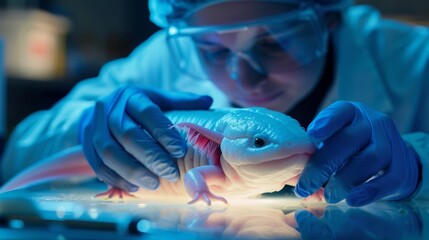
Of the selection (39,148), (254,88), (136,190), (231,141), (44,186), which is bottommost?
(39,148)

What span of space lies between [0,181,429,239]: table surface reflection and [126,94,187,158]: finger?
0.17 meters

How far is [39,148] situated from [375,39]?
5.25 feet

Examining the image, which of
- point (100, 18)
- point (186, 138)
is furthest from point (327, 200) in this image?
point (100, 18)

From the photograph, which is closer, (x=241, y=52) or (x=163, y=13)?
(x=241, y=52)

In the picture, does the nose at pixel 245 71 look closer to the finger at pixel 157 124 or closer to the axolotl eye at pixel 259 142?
the finger at pixel 157 124

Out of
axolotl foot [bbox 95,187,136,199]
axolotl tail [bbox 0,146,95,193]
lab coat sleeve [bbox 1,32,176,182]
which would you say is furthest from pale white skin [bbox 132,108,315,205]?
lab coat sleeve [bbox 1,32,176,182]

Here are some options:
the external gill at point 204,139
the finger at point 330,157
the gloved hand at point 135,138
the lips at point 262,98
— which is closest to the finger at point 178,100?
the gloved hand at point 135,138

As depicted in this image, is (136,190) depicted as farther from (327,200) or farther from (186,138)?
(327,200)

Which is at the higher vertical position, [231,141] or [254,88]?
[231,141]

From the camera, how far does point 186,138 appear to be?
1.23m

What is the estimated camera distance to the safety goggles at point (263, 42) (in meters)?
1.61

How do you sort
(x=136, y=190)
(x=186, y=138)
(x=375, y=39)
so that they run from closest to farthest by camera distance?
1. (x=186, y=138)
2. (x=136, y=190)
3. (x=375, y=39)

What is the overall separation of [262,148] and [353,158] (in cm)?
23

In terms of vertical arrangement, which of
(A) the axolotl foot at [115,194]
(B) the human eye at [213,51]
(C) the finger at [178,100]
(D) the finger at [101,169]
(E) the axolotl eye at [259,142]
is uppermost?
(E) the axolotl eye at [259,142]
